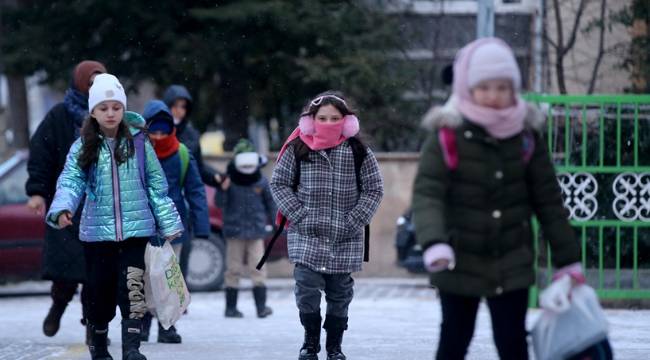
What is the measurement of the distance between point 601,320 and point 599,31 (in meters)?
11.2

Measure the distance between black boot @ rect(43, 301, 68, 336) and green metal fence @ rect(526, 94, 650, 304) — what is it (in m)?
4.12

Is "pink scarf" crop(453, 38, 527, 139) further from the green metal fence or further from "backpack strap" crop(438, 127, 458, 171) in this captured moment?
the green metal fence

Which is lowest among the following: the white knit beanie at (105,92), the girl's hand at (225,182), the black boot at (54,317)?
the black boot at (54,317)

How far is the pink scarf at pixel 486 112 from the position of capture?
19.9 feet

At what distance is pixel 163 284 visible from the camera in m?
8.59

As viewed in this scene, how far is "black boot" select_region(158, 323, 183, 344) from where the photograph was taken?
1071 cm

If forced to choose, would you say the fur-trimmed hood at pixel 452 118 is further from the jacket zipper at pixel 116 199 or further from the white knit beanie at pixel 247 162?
the white knit beanie at pixel 247 162

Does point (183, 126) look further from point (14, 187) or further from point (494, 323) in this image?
point (494, 323)

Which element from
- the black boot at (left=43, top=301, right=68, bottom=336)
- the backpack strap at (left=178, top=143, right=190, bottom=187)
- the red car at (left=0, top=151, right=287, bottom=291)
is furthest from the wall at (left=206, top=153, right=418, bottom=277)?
the black boot at (left=43, top=301, right=68, bottom=336)

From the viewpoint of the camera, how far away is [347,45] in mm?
21984

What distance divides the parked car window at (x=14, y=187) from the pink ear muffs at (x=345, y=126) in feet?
26.5

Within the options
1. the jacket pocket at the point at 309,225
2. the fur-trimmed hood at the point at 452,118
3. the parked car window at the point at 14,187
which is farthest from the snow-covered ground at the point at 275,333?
the fur-trimmed hood at the point at 452,118

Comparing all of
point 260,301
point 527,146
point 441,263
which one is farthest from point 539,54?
point 441,263

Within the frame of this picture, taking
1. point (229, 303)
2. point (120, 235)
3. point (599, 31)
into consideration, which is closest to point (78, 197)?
point (120, 235)
